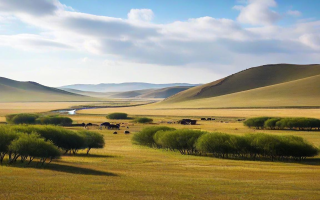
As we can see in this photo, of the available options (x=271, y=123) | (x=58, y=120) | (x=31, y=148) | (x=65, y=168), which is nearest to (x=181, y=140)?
(x=65, y=168)

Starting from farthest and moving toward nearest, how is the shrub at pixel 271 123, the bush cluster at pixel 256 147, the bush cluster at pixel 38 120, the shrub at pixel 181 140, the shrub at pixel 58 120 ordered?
the bush cluster at pixel 38 120
the shrub at pixel 58 120
the shrub at pixel 271 123
the shrub at pixel 181 140
the bush cluster at pixel 256 147

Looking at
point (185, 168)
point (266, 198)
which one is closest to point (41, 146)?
point (185, 168)

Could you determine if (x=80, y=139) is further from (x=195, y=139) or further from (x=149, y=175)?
(x=149, y=175)

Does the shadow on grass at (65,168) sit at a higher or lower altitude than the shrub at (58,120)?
lower

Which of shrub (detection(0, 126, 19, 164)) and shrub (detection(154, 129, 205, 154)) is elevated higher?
shrub (detection(0, 126, 19, 164))

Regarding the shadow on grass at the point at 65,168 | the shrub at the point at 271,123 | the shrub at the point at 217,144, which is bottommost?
the shadow on grass at the point at 65,168

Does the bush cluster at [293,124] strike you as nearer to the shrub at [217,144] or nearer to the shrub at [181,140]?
the shrub at [181,140]

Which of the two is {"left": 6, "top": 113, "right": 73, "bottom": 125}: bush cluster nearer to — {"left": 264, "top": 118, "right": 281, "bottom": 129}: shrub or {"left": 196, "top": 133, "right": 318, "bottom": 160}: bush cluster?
{"left": 264, "top": 118, "right": 281, "bottom": 129}: shrub

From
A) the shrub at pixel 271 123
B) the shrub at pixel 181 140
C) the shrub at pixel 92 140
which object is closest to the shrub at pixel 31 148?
the shrub at pixel 92 140

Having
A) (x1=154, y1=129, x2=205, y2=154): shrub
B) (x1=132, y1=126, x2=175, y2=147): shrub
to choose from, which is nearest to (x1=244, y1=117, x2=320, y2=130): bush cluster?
(x1=132, y1=126, x2=175, y2=147): shrub

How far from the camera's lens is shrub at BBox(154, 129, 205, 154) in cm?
5548

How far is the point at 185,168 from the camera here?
37.3 m

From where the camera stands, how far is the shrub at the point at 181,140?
55484 millimetres

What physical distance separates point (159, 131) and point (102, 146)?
11.5 meters
